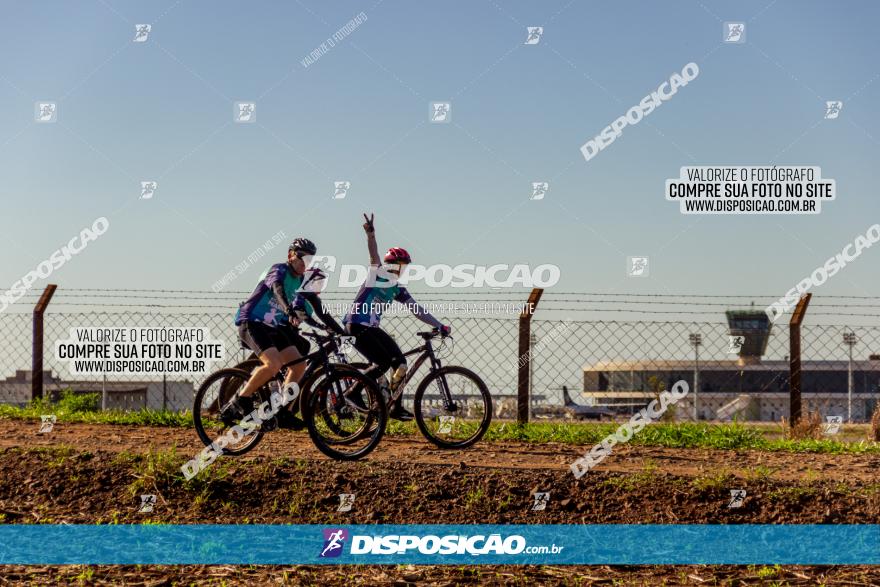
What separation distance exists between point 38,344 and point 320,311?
24.7ft

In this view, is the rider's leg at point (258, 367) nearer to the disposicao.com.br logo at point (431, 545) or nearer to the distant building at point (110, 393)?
the disposicao.com.br logo at point (431, 545)

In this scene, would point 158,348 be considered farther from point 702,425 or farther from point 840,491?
point 840,491

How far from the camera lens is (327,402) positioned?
8.54 metres

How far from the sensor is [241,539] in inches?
258

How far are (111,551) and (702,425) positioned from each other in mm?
7528

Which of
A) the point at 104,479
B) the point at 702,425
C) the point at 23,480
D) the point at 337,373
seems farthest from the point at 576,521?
the point at 702,425

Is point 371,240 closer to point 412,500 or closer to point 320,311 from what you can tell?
point 320,311

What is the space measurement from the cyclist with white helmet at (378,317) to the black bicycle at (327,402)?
1.29 feet

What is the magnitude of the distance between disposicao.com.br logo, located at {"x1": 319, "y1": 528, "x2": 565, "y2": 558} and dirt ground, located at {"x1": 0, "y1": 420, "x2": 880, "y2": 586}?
24cm

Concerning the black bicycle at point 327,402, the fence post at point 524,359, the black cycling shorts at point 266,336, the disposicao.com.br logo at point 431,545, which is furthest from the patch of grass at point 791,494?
the fence post at point 524,359

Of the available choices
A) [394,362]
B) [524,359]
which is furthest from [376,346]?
[524,359]

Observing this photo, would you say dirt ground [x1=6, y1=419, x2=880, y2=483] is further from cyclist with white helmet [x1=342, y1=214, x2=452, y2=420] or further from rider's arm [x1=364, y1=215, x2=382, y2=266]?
→ rider's arm [x1=364, y1=215, x2=382, y2=266]

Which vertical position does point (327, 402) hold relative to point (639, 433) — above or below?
above

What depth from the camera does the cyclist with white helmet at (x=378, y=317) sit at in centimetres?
898
